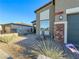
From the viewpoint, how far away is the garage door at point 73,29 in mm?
12210

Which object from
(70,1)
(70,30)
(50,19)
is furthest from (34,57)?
(50,19)

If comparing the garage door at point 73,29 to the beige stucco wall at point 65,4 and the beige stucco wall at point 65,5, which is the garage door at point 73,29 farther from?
the beige stucco wall at point 65,4

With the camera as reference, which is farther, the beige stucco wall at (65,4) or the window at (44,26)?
the window at (44,26)

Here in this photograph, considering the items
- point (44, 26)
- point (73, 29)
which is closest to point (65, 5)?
point (73, 29)

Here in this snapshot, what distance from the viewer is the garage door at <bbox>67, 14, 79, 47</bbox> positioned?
1221 cm

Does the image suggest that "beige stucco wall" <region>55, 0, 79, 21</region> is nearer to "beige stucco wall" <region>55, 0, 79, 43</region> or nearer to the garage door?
"beige stucco wall" <region>55, 0, 79, 43</region>

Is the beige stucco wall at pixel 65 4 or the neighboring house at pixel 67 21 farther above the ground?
the beige stucco wall at pixel 65 4

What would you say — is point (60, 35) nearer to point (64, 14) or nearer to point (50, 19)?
point (64, 14)

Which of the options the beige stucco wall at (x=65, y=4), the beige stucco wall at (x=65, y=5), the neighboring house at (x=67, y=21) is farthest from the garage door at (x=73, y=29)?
the beige stucco wall at (x=65, y=4)

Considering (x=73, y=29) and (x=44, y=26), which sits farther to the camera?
(x=44, y=26)

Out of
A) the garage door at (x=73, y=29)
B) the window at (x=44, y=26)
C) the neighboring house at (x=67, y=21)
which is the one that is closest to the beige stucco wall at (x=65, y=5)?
the neighboring house at (x=67, y=21)

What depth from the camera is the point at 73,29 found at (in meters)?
12.5

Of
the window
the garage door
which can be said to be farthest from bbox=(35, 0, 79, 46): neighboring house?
the window

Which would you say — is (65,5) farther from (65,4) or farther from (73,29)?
(73,29)
